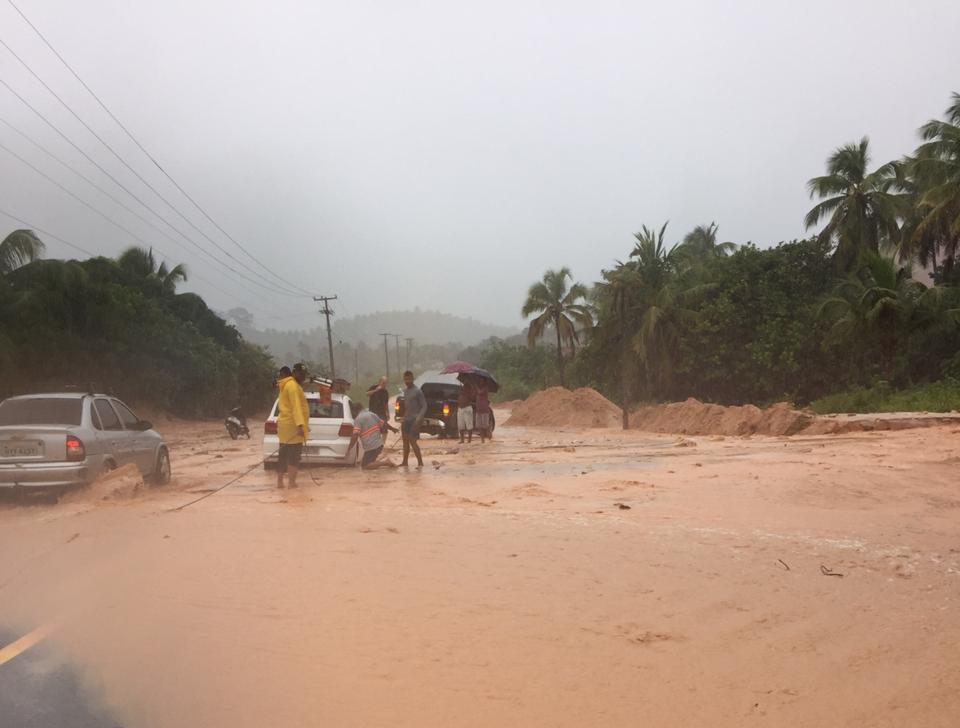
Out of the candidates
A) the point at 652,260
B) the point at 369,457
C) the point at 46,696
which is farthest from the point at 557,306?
the point at 46,696

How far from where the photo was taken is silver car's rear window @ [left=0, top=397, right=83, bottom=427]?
10.5 meters

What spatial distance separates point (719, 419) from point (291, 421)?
1917 cm

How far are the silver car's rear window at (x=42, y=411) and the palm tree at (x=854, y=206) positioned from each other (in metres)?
35.2

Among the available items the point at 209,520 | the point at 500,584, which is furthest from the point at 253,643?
the point at 209,520

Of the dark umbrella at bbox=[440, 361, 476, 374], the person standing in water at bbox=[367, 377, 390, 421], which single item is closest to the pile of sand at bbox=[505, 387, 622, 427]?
the dark umbrella at bbox=[440, 361, 476, 374]

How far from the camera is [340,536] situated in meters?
8.05

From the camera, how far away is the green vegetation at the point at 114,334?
1085 inches

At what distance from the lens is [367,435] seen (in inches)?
595

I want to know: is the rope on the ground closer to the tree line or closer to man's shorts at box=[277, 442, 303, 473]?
man's shorts at box=[277, 442, 303, 473]

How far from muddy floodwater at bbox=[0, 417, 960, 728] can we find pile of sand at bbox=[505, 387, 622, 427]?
25.2 m

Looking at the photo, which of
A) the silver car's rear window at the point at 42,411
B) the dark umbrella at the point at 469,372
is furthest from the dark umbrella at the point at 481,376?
the silver car's rear window at the point at 42,411

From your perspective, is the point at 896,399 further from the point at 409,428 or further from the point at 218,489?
the point at 218,489

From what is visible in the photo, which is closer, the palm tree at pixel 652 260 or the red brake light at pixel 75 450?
the red brake light at pixel 75 450

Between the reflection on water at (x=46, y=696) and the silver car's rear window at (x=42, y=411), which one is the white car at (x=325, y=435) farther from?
the reflection on water at (x=46, y=696)
